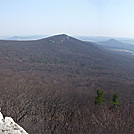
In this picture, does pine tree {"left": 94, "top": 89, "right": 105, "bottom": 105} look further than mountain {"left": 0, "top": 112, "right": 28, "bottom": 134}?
Yes

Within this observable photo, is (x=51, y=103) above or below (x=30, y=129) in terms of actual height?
below

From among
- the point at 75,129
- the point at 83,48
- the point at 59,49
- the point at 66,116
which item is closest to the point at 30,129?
the point at 75,129

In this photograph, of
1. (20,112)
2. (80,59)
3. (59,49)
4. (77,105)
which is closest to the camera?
(20,112)

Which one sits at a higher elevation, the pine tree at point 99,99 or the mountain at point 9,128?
the mountain at point 9,128

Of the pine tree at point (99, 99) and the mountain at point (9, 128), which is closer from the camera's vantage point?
the mountain at point (9, 128)

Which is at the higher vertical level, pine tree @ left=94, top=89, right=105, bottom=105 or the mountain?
the mountain

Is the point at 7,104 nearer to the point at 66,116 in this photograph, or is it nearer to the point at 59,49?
the point at 66,116

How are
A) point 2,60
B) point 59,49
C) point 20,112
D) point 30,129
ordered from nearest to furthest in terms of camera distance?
point 30,129, point 20,112, point 2,60, point 59,49

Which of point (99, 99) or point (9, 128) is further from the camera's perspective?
point (99, 99)

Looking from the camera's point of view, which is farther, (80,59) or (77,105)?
(80,59)

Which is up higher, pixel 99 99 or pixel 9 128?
pixel 9 128
